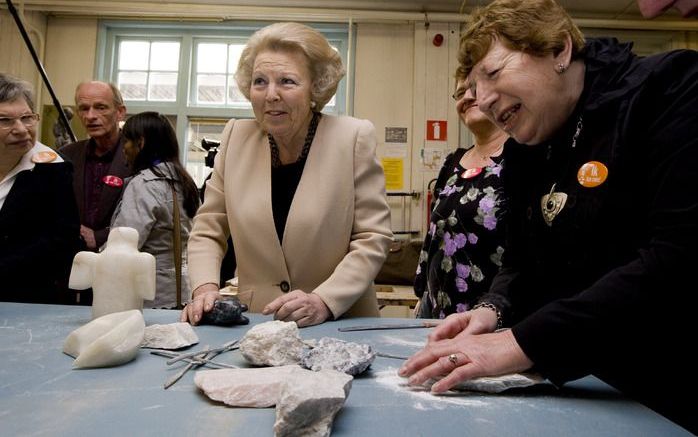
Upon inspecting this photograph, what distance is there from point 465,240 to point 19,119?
1.62 metres

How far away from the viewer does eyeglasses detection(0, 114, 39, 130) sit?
1.75 metres

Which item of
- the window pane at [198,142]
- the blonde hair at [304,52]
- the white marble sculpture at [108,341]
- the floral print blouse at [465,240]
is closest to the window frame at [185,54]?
the window pane at [198,142]

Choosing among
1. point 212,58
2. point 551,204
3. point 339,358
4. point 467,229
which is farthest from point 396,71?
point 339,358

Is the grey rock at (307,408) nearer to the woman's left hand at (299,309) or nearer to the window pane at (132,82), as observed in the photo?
the woman's left hand at (299,309)

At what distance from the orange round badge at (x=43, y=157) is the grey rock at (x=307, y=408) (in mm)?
1621

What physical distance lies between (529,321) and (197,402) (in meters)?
0.51

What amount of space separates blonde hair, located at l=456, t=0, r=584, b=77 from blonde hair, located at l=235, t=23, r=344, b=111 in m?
0.58

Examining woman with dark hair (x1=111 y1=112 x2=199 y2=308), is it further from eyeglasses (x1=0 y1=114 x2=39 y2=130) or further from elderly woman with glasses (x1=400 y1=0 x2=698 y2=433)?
elderly woman with glasses (x1=400 y1=0 x2=698 y2=433)

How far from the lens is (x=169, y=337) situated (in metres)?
1.03

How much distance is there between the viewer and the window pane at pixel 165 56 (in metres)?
5.34

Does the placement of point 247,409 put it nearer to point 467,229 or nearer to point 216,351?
point 216,351

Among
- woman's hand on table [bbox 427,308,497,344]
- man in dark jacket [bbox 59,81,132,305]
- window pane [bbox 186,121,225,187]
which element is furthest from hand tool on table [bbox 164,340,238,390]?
window pane [bbox 186,121,225,187]

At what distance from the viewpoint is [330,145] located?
153cm

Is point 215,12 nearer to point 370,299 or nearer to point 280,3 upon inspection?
point 280,3
